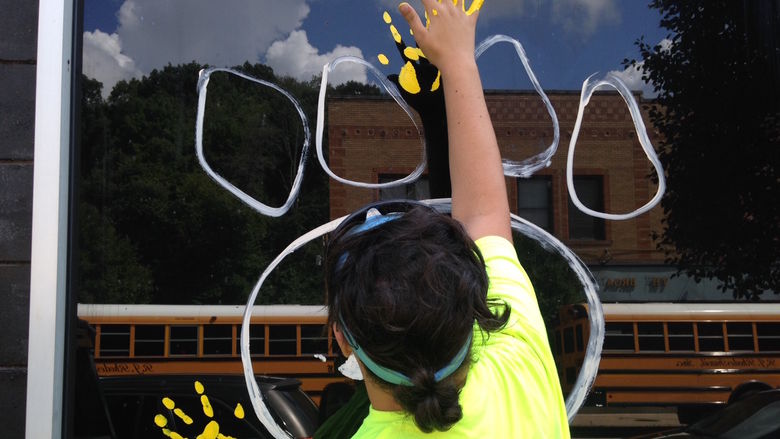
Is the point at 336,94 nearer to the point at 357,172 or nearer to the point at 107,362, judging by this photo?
the point at 357,172

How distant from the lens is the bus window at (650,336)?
187cm

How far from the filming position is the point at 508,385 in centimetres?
103

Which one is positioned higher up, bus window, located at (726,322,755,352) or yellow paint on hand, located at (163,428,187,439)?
bus window, located at (726,322,755,352)

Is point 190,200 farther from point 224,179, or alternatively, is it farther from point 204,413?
point 204,413

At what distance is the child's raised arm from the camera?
123 cm

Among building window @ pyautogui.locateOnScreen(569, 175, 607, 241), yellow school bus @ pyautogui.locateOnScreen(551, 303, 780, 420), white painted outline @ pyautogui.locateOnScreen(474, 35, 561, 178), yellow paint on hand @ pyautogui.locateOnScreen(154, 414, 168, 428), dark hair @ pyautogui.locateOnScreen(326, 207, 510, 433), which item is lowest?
yellow paint on hand @ pyautogui.locateOnScreen(154, 414, 168, 428)

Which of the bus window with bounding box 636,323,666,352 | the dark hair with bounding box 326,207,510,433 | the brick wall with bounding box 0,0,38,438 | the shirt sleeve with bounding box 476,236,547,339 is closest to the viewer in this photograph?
Result: the dark hair with bounding box 326,207,510,433

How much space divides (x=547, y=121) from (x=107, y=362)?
1262 millimetres

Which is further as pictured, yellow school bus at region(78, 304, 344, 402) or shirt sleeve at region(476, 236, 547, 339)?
yellow school bus at region(78, 304, 344, 402)

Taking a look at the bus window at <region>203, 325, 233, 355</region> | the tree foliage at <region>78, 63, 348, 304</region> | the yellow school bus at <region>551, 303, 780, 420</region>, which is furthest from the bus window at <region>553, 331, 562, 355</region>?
the bus window at <region>203, 325, 233, 355</region>

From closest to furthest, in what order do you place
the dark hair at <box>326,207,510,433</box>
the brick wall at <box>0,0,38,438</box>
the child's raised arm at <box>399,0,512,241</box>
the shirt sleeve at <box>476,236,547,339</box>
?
the dark hair at <box>326,207,510,433</box>, the shirt sleeve at <box>476,236,547,339</box>, the child's raised arm at <box>399,0,512,241</box>, the brick wall at <box>0,0,38,438</box>

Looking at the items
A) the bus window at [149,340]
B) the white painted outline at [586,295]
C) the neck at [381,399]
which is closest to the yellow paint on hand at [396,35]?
the white painted outline at [586,295]

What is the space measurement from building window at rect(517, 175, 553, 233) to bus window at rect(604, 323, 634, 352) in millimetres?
289

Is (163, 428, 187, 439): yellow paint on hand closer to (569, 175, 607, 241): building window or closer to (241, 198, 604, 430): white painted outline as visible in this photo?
(241, 198, 604, 430): white painted outline
